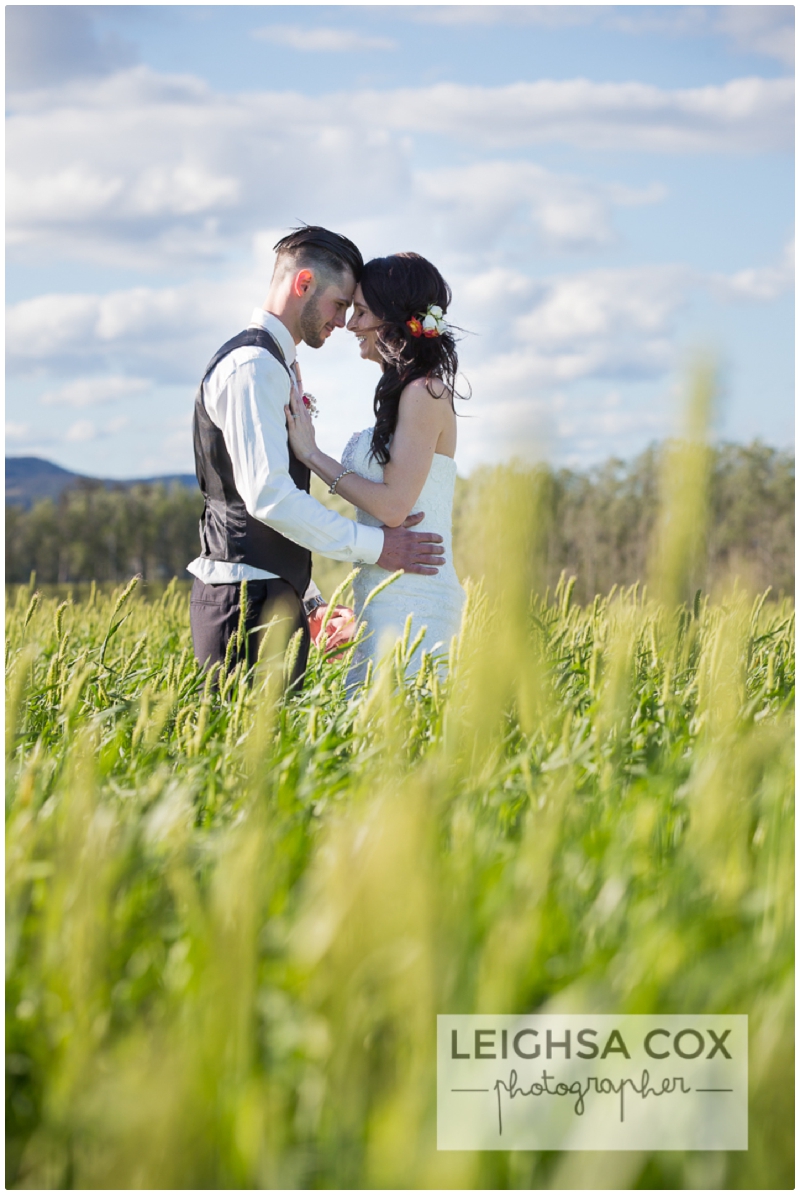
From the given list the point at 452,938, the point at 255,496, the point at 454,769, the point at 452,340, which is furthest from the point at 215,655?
the point at 452,938

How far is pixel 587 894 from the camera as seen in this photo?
169cm

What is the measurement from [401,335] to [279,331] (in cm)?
66

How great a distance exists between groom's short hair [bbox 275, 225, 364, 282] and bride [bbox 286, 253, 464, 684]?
8.0 inches

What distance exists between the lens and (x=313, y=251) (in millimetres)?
4676

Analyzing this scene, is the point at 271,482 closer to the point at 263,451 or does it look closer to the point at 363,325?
the point at 263,451

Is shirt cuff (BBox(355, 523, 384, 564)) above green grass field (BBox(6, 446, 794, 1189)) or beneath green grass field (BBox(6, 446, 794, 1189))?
above

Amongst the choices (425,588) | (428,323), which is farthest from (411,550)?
(428,323)

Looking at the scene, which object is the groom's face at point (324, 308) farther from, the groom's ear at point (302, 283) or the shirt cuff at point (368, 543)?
the shirt cuff at point (368, 543)

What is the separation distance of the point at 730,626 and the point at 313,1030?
0.99 metres

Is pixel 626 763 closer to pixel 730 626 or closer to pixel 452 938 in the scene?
pixel 730 626

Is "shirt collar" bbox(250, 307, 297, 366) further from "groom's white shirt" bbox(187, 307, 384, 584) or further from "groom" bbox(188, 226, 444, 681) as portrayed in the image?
"groom's white shirt" bbox(187, 307, 384, 584)

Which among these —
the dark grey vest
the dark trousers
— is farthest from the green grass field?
the dark grey vest

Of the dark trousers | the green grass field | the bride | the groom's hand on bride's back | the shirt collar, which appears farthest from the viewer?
the bride

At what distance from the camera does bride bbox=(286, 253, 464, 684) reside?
188 inches
